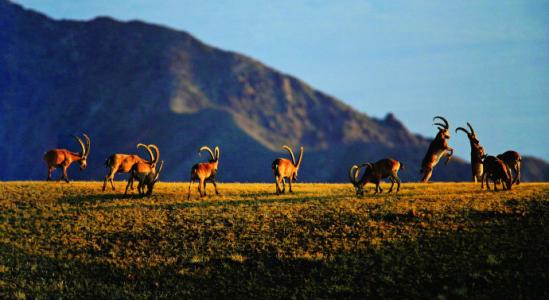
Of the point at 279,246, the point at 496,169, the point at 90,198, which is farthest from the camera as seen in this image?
the point at 90,198

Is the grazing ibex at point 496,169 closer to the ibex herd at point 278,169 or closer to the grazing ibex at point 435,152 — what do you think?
the ibex herd at point 278,169

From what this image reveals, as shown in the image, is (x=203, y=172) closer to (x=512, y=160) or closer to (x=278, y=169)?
(x=278, y=169)

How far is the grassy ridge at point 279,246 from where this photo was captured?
78.2 ft

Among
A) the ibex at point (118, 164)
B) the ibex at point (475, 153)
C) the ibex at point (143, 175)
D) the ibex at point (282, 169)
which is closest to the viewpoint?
the ibex at point (143, 175)

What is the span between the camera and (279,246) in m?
27.0

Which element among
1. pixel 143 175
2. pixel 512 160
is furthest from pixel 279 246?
pixel 512 160

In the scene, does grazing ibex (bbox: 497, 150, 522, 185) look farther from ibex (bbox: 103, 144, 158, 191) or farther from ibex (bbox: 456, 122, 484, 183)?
ibex (bbox: 103, 144, 158, 191)

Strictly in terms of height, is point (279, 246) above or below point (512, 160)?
below

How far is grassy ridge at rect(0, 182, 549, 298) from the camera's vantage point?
78.2 feet

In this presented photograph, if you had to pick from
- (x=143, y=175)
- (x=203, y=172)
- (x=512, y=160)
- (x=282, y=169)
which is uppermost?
(x=512, y=160)

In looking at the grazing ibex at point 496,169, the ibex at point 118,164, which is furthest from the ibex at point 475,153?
the ibex at point 118,164

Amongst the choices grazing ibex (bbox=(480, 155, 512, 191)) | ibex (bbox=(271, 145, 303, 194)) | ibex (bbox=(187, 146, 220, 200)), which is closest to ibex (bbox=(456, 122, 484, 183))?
grazing ibex (bbox=(480, 155, 512, 191))

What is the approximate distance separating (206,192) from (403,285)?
17451 mm

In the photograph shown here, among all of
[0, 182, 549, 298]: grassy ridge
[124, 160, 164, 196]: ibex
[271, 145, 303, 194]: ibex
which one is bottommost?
[0, 182, 549, 298]: grassy ridge
